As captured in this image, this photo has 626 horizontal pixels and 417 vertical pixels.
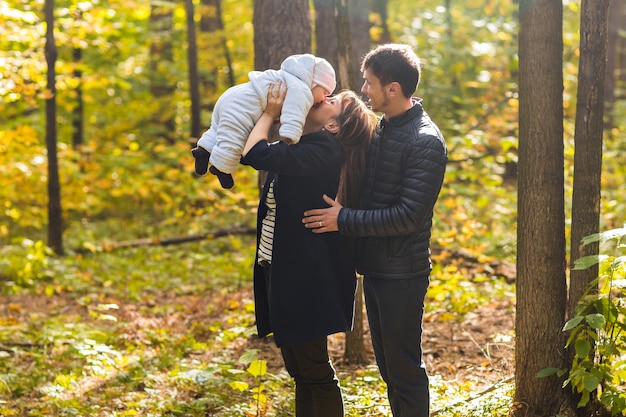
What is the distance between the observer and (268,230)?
3.34m

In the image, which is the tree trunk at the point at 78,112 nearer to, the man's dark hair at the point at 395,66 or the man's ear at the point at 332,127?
the man's ear at the point at 332,127

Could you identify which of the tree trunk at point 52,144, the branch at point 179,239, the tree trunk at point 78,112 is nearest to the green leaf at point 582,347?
the branch at point 179,239

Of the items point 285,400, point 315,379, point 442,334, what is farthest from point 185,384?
point 442,334

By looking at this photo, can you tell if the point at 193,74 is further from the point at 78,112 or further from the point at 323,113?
the point at 323,113

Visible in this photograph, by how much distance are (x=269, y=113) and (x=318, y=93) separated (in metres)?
0.25

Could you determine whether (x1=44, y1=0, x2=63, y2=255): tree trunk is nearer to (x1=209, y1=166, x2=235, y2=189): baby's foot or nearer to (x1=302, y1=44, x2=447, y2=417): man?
(x1=209, y1=166, x2=235, y2=189): baby's foot

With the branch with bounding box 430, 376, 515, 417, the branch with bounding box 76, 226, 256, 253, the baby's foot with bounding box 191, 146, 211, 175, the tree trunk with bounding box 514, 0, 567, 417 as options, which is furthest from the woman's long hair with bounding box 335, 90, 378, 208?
the branch with bounding box 76, 226, 256, 253

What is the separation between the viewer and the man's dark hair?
3.08 metres

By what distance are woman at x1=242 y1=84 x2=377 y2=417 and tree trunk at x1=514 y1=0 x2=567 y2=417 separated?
3.36ft

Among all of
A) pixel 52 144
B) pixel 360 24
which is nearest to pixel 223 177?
pixel 52 144

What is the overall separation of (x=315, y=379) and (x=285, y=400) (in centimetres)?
132

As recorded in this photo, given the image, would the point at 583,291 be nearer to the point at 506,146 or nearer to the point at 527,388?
the point at 527,388

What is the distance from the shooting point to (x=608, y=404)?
3459mm

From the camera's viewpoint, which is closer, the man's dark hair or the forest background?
the man's dark hair
